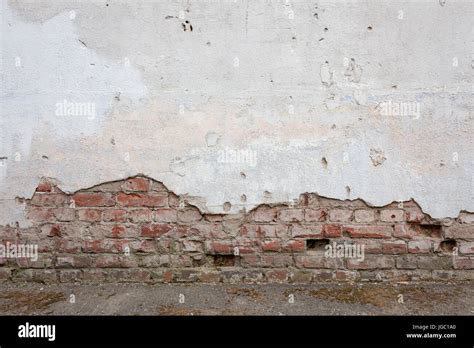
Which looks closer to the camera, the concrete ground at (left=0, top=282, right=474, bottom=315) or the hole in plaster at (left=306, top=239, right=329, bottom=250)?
the concrete ground at (left=0, top=282, right=474, bottom=315)

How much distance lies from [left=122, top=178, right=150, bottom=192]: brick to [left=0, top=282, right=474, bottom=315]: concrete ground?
1.97 ft

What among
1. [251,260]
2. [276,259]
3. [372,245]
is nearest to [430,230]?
[372,245]

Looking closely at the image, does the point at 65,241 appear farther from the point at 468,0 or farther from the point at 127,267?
the point at 468,0

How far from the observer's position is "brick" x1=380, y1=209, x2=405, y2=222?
→ 2330 mm

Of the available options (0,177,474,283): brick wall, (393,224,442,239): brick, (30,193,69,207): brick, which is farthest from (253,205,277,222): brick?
(30,193,69,207): brick

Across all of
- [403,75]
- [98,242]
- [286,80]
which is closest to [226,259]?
[98,242]

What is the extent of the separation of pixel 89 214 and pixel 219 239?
0.83m

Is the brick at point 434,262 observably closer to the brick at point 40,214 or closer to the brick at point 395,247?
the brick at point 395,247

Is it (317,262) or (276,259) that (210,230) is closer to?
(276,259)

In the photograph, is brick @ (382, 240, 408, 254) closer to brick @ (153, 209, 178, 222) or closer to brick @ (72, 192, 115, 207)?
brick @ (153, 209, 178, 222)

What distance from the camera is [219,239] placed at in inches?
92.9

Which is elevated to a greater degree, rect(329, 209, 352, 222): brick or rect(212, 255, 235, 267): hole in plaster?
rect(329, 209, 352, 222): brick

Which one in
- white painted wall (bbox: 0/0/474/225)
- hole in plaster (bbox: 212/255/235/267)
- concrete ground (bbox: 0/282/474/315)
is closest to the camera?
concrete ground (bbox: 0/282/474/315)

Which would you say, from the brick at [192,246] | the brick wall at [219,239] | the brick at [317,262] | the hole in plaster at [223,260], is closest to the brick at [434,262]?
the brick wall at [219,239]
